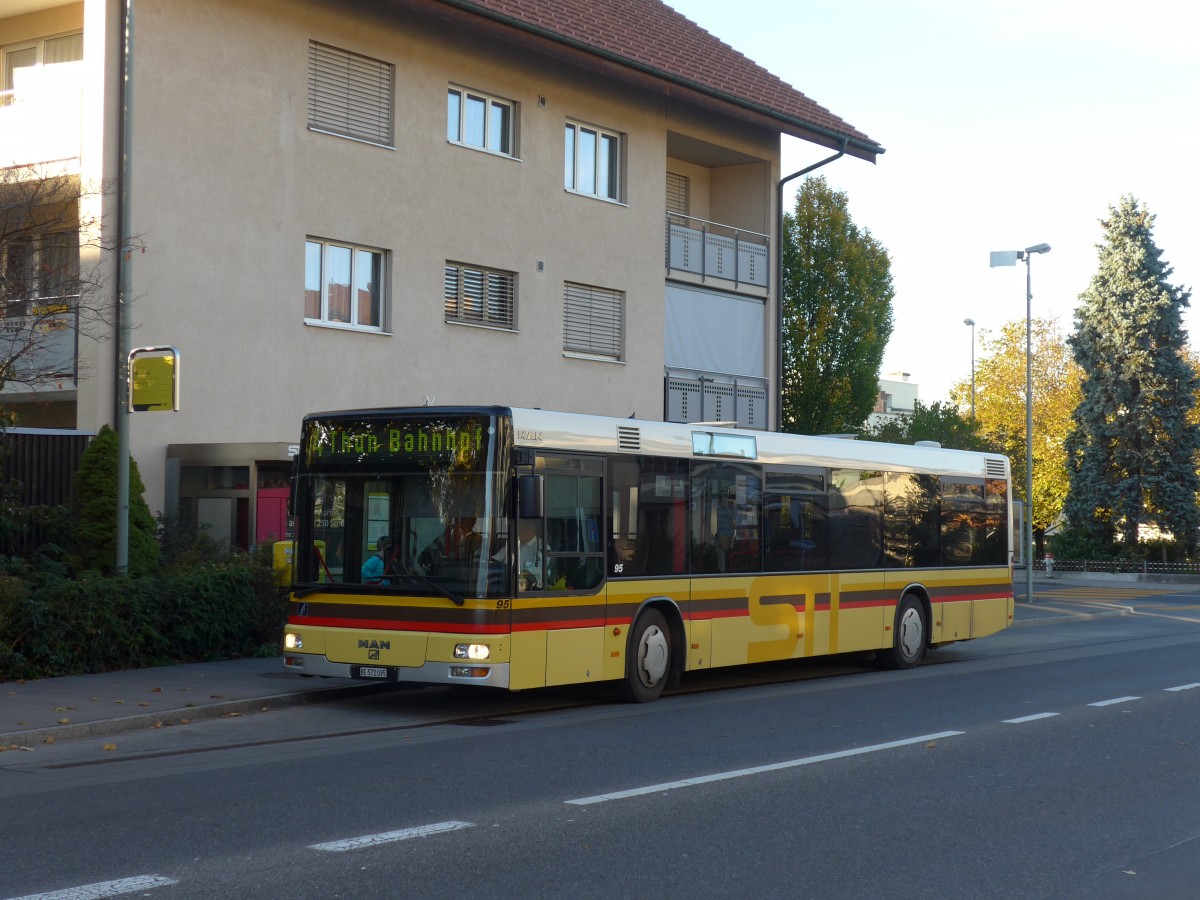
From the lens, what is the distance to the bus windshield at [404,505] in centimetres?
1238

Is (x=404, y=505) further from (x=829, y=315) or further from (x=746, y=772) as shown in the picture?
(x=829, y=315)

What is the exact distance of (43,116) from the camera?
1969 cm

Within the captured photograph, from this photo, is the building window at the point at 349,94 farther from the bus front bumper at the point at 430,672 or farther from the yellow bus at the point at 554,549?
the bus front bumper at the point at 430,672

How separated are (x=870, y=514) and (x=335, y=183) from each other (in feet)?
31.7

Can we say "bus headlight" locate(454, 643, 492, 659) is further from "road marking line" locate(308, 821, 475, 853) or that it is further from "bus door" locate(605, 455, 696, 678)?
"road marking line" locate(308, 821, 475, 853)

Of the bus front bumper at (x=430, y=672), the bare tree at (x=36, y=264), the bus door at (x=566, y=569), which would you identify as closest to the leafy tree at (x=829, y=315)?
the bare tree at (x=36, y=264)

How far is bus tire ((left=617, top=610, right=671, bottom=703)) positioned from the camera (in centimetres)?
1384

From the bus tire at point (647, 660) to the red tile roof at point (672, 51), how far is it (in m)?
11.5

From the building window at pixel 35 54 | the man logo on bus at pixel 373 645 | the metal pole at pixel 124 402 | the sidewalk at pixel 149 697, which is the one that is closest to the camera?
the sidewalk at pixel 149 697

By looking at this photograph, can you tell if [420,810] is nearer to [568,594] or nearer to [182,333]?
[568,594]

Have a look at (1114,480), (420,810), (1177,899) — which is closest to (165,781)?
(420,810)

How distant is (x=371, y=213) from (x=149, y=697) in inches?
433

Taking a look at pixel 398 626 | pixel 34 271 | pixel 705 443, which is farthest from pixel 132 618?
pixel 705 443

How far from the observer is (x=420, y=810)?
328 inches
